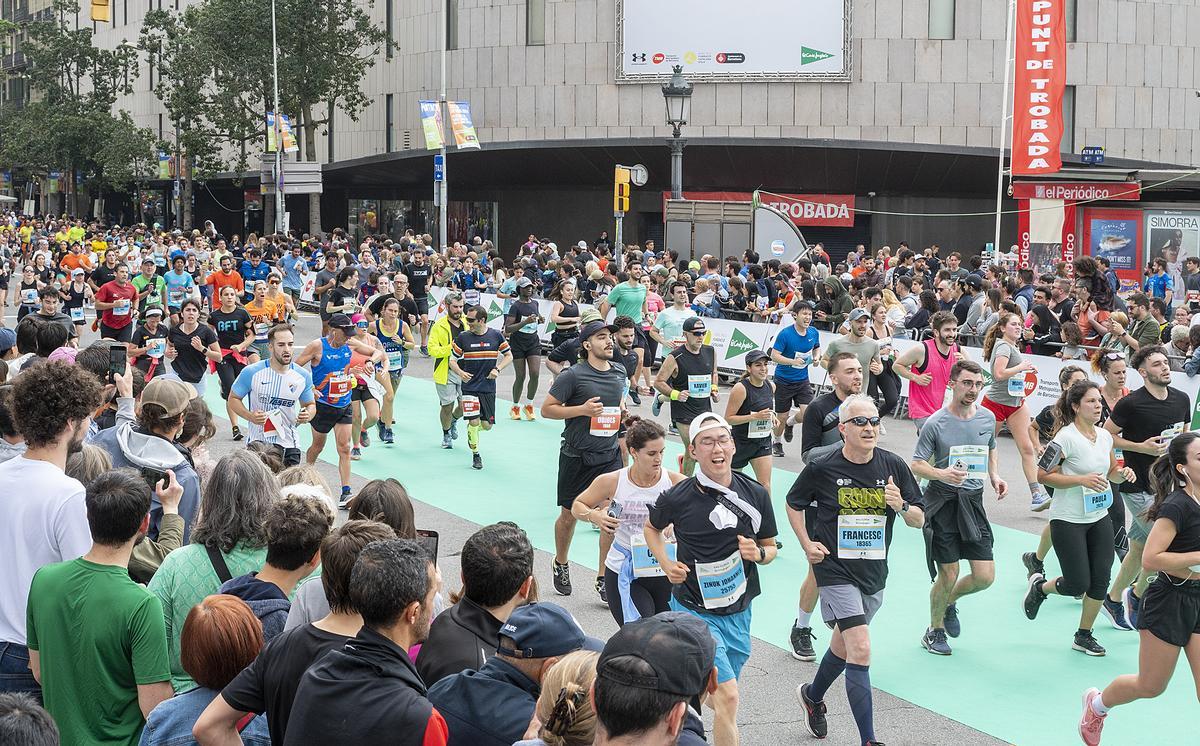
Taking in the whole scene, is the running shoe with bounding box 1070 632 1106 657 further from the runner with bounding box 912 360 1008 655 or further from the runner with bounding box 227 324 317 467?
the runner with bounding box 227 324 317 467

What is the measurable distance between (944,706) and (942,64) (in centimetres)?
3285

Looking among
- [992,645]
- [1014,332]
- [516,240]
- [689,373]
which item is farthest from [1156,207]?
[516,240]

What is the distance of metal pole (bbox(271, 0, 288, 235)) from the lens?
140 ft

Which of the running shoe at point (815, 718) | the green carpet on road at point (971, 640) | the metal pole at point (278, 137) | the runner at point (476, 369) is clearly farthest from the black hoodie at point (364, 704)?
the metal pole at point (278, 137)

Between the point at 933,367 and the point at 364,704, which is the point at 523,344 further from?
the point at 364,704

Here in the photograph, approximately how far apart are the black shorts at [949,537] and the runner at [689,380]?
3.80 metres

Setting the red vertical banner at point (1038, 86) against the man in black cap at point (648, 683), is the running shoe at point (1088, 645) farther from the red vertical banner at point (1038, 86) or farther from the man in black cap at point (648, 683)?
the red vertical banner at point (1038, 86)

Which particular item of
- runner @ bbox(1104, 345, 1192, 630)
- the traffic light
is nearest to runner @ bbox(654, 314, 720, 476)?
runner @ bbox(1104, 345, 1192, 630)

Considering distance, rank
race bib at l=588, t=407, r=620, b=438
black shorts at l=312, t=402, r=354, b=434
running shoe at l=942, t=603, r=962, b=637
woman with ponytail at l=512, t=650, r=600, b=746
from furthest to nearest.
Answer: black shorts at l=312, t=402, r=354, b=434, race bib at l=588, t=407, r=620, b=438, running shoe at l=942, t=603, r=962, b=637, woman with ponytail at l=512, t=650, r=600, b=746

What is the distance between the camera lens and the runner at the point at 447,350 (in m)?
15.0

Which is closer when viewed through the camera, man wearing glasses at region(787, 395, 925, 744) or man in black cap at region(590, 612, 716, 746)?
man in black cap at region(590, 612, 716, 746)

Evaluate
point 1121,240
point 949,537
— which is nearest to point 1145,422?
point 949,537

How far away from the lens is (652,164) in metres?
40.6

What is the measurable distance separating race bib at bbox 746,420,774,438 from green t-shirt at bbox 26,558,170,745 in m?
6.99
